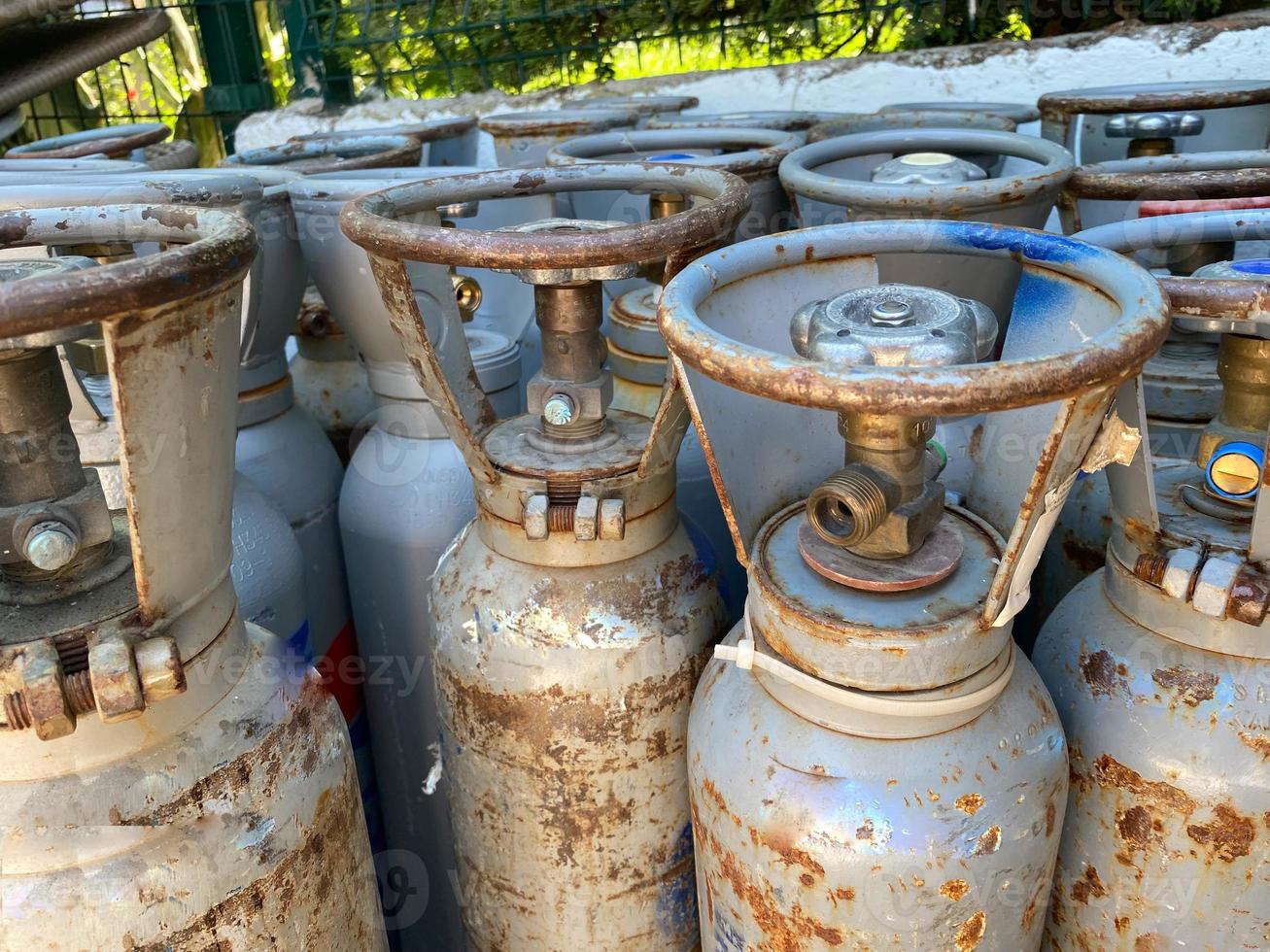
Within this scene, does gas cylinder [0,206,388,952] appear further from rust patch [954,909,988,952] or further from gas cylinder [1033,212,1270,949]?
gas cylinder [1033,212,1270,949]

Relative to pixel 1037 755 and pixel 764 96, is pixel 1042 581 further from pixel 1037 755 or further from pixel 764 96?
pixel 764 96

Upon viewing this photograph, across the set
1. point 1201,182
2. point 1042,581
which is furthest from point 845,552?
point 1201,182

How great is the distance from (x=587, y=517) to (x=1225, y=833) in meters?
0.57

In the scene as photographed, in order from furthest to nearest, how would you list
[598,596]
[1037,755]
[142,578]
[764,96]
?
[764,96] → [598,596] → [1037,755] → [142,578]

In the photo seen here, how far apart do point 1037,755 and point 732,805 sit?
239 mm

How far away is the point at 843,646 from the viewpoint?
30.4 inches

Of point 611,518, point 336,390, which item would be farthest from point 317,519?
point 611,518

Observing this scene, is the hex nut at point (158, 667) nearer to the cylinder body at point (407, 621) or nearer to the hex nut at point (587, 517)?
the hex nut at point (587, 517)

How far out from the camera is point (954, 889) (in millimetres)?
789

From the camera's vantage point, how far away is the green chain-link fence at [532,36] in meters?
2.33

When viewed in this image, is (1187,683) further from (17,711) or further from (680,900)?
(17,711)

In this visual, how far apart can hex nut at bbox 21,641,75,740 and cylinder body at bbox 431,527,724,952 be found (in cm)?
40

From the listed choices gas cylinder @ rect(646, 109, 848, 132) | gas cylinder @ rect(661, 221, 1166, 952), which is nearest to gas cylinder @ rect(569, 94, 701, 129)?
gas cylinder @ rect(646, 109, 848, 132)

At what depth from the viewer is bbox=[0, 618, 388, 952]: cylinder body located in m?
0.71
